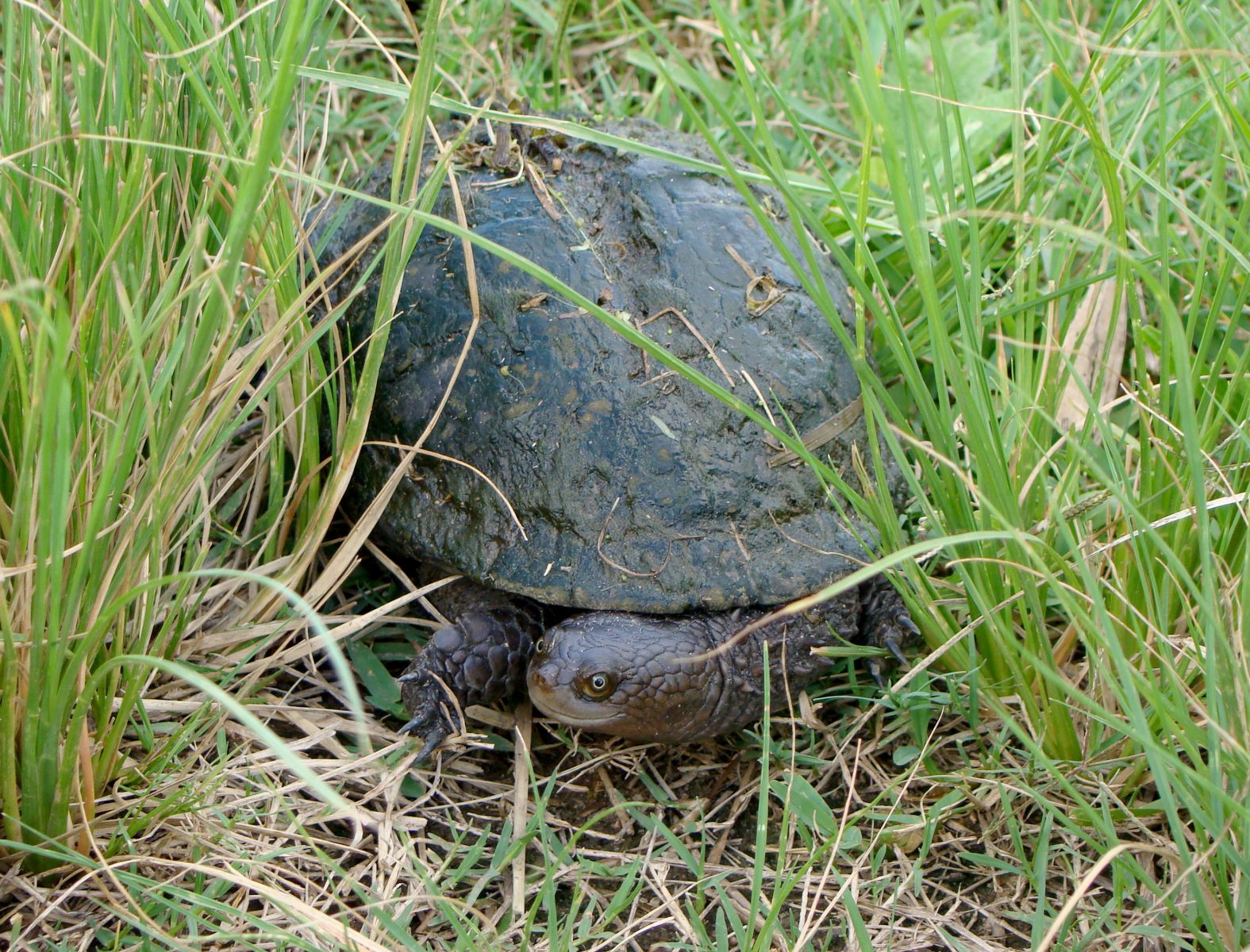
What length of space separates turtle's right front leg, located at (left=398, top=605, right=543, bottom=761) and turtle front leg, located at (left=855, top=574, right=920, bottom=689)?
677 mm

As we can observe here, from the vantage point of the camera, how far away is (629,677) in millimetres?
1971

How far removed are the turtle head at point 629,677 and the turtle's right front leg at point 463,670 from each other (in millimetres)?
125

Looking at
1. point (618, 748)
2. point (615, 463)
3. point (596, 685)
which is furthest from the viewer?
point (618, 748)

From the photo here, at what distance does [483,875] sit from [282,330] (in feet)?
3.14

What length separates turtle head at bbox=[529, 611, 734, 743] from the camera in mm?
1971

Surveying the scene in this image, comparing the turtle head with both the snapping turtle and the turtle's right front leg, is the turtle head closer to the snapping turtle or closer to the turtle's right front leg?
the snapping turtle

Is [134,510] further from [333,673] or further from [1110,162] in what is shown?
[1110,162]

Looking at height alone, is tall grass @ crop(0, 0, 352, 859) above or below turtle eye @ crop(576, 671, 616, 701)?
above

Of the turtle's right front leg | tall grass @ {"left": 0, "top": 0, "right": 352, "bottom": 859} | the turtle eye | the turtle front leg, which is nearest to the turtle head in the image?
the turtle eye

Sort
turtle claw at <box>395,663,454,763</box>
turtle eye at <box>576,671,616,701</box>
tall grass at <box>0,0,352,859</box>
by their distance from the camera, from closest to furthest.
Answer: tall grass at <box>0,0,352,859</box>
turtle eye at <box>576,671,616,701</box>
turtle claw at <box>395,663,454,763</box>

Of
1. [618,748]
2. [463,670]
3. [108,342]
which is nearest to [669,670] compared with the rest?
[618,748]

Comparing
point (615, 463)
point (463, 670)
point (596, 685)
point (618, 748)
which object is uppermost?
point (615, 463)

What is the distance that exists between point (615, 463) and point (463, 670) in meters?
0.49

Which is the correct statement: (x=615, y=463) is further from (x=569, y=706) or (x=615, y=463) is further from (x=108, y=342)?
(x=108, y=342)
